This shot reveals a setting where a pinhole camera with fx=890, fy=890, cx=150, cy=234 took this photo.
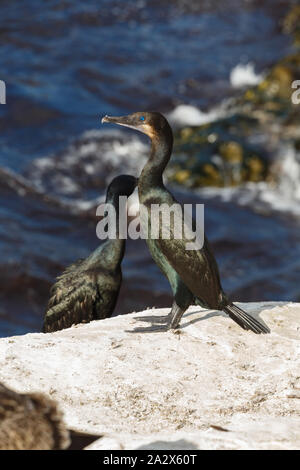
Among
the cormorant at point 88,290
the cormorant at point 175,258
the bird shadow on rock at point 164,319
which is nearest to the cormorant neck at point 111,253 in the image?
the cormorant at point 88,290

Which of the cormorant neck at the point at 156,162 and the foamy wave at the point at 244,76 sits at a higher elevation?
the foamy wave at the point at 244,76

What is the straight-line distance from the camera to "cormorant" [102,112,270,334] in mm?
→ 6184

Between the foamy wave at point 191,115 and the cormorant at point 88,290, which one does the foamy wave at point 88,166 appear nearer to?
the foamy wave at point 191,115

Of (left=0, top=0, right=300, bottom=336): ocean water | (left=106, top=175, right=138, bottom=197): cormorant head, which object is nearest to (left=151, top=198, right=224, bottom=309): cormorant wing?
(left=106, top=175, right=138, bottom=197): cormorant head

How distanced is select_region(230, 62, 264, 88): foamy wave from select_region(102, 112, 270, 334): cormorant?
1324cm

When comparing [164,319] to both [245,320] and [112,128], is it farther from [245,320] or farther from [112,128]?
[112,128]

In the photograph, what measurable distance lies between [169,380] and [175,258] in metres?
0.94

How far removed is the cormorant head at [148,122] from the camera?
254 inches

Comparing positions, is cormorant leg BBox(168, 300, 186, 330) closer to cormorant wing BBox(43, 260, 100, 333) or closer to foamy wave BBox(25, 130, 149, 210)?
cormorant wing BBox(43, 260, 100, 333)

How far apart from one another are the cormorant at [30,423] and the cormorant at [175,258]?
1850mm

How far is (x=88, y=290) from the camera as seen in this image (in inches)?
296

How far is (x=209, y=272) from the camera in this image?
20.4 feet

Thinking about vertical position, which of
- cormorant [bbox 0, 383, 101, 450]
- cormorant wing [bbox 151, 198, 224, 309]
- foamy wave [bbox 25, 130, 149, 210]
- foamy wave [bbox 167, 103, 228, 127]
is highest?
foamy wave [bbox 167, 103, 228, 127]

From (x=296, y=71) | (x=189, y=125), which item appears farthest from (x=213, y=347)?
(x=296, y=71)
